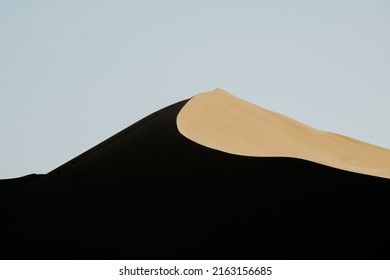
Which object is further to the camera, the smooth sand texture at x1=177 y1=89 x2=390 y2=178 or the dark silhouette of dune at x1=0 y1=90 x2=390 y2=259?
the smooth sand texture at x1=177 y1=89 x2=390 y2=178

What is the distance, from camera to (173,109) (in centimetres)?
2223

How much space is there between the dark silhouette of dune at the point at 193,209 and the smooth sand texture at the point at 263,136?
1035 mm

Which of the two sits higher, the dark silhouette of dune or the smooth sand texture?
the smooth sand texture

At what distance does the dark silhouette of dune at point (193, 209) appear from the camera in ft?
38.5

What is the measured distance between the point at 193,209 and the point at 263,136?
7.10 metres

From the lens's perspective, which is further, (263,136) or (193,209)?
(263,136)

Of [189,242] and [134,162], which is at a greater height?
[134,162]

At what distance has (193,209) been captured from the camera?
14.1 meters

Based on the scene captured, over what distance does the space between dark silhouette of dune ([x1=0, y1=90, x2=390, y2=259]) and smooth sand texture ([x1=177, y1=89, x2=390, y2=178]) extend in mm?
1035

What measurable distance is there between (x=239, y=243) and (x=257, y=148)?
6.92 metres

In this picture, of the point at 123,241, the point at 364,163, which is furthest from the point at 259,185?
the point at 364,163

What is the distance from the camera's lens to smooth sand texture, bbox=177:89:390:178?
59.8 ft

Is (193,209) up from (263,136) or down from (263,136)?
down
